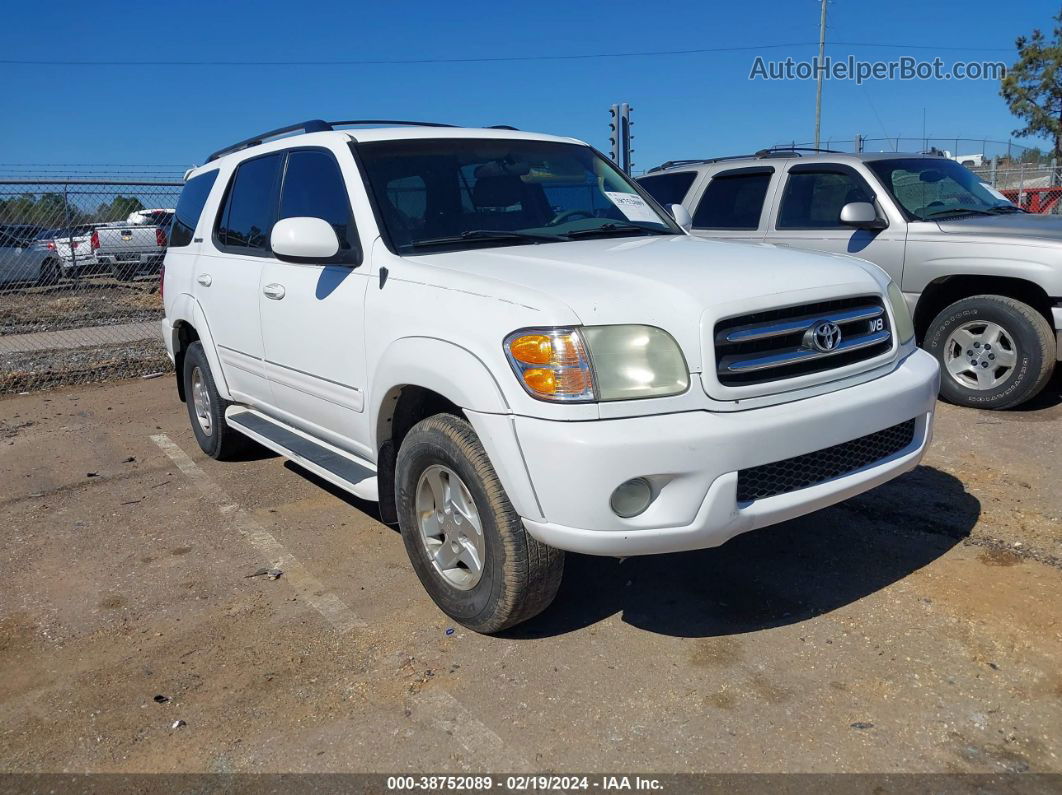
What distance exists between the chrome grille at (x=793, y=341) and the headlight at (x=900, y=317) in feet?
0.48

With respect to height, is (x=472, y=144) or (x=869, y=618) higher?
(x=472, y=144)

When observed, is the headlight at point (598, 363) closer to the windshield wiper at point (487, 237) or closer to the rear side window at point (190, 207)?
the windshield wiper at point (487, 237)

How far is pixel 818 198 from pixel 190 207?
15.9 ft

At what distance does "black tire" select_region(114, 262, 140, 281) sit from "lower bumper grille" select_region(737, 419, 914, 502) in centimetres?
993

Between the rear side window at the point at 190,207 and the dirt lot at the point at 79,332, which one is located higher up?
the rear side window at the point at 190,207

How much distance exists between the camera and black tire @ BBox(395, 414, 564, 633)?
2.99 metres

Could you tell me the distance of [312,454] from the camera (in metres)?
4.28

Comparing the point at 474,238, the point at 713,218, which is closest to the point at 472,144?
the point at 474,238

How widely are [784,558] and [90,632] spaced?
3.02 m

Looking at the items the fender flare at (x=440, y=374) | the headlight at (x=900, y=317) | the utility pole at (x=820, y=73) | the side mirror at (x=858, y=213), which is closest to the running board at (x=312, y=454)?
the fender flare at (x=440, y=374)

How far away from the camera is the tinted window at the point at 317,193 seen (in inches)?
154

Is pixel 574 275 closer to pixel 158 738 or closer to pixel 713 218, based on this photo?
pixel 158 738

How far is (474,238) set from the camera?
3.77 metres

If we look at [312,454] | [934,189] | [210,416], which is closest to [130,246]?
[210,416]
